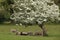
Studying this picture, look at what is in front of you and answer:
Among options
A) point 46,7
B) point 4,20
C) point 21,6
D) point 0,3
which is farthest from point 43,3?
point 4,20

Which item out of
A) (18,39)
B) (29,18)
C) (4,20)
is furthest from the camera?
(4,20)

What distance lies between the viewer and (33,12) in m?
25.4

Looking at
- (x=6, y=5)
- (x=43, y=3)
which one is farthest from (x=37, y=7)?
(x=6, y=5)

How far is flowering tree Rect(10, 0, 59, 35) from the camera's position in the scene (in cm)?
2542

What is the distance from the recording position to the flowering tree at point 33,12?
83.4 ft

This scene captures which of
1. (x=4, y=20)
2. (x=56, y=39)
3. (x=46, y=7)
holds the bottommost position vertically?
(x=4, y=20)

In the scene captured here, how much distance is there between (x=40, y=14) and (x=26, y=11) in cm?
136

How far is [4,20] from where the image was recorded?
51.0 m

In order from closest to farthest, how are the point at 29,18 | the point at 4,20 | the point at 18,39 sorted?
the point at 18,39
the point at 29,18
the point at 4,20

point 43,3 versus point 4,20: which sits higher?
point 43,3

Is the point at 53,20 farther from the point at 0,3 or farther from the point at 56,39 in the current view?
the point at 0,3

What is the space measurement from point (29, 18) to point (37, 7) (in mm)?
1316

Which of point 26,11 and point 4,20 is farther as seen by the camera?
point 4,20

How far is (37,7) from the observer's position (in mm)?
25672
